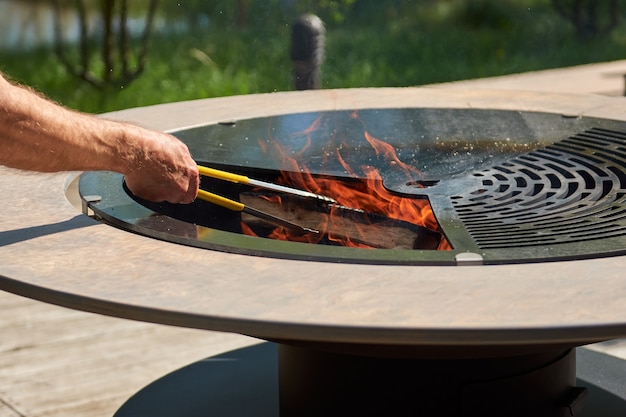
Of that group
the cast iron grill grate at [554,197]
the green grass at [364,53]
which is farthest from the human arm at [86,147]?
the green grass at [364,53]

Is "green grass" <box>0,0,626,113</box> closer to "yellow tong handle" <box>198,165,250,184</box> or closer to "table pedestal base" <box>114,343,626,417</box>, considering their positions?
"table pedestal base" <box>114,343,626,417</box>

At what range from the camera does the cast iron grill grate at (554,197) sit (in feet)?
5.68

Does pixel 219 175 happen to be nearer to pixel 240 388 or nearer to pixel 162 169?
pixel 162 169

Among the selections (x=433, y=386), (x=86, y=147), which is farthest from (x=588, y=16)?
(x=86, y=147)

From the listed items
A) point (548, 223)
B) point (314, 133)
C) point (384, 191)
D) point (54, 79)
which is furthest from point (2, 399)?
point (54, 79)

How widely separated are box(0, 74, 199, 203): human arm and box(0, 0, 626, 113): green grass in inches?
185

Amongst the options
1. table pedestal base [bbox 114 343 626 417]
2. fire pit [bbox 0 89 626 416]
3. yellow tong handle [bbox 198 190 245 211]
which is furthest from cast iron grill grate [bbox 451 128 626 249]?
table pedestal base [bbox 114 343 626 417]

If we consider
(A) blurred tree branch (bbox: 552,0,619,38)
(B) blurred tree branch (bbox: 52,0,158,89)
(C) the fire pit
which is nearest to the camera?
(C) the fire pit

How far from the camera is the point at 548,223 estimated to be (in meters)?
1.84

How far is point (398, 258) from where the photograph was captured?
1552 millimetres

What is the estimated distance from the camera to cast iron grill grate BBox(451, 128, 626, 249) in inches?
68.2

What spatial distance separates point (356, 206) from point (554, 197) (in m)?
0.40

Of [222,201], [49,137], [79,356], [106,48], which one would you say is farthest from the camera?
[106,48]

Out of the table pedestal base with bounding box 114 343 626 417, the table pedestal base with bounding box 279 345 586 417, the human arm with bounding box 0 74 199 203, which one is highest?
the human arm with bounding box 0 74 199 203
